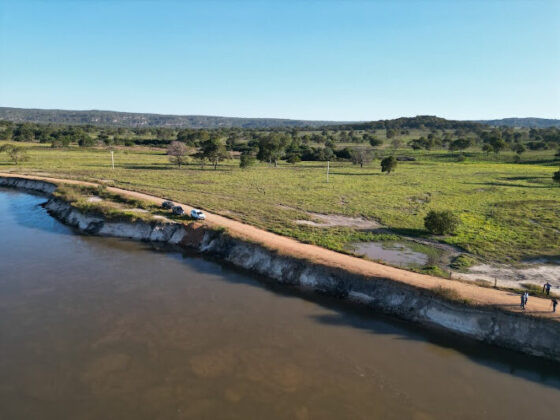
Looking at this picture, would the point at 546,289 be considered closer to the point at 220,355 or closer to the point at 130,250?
the point at 220,355

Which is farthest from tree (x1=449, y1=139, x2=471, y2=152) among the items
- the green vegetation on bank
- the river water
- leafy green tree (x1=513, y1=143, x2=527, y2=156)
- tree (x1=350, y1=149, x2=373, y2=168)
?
the river water

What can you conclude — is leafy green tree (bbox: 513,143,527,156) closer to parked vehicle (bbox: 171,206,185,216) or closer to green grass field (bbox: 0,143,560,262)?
green grass field (bbox: 0,143,560,262)

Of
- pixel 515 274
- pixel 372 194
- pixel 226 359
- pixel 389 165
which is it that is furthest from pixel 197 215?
pixel 389 165

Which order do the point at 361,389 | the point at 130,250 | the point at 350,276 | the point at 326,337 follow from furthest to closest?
the point at 130,250 → the point at 350,276 → the point at 326,337 → the point at 361,389

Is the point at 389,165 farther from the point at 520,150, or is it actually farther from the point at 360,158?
the point at 520,150

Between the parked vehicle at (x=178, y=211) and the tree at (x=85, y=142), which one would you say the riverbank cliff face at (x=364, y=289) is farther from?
the tree at (x=85, y=142)

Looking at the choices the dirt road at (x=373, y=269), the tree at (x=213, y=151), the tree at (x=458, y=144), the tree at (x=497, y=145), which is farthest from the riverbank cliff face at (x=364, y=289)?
the tree at (x=497, y=145)

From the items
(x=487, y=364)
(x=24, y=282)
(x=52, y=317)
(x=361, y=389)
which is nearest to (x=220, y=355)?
(x=361, y=389)
